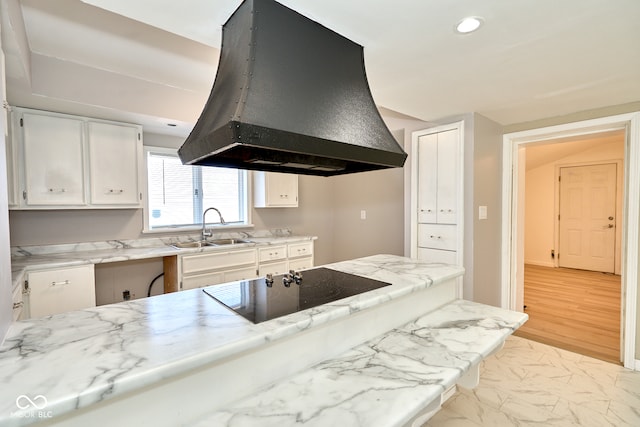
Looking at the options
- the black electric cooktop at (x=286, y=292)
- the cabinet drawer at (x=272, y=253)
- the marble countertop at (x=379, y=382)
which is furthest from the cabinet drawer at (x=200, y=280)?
the marble countertop at (x=379, y=382)

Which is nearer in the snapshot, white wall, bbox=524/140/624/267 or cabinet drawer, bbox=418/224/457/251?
cabinet drawer, bbox=418/224/457/251

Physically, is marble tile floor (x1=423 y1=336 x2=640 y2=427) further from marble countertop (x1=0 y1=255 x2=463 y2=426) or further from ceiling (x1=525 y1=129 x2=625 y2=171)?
ceiling (x1=525 y1=129 x2=625 y2=171)

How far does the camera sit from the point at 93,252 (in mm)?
2824

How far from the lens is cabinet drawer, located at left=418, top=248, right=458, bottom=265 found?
3040mm

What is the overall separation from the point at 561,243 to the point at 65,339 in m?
7.61

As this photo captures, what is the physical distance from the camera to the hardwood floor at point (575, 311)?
9.57 feet

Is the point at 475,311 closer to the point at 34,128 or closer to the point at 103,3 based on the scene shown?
the point at 103,3

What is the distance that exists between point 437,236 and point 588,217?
464 cm

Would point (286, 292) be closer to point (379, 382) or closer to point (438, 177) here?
point (379, 382)

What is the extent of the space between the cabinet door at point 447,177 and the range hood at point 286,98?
5.04 feet

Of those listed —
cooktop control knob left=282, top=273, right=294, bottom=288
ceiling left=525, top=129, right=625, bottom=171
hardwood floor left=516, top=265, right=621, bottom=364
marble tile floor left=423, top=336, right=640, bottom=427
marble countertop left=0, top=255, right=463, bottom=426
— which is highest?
ceiling left=525, top=129, right=625, bottom=171

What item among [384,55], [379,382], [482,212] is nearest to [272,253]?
[482,212]

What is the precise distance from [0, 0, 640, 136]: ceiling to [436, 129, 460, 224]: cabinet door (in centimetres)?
28

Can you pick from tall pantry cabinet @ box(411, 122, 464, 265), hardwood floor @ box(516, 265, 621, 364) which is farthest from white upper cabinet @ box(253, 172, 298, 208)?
hardwood floor @ box(516, 265, 621, 364)
